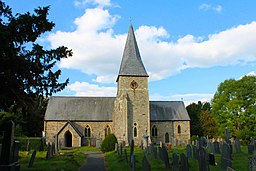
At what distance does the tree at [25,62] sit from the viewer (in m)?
10.2

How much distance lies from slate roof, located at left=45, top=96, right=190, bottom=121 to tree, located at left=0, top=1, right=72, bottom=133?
Result: 92.8 feet

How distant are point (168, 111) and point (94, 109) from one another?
11.4 metres

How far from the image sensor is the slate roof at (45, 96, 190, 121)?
1565 inches

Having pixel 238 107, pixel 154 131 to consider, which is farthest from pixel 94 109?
pixel 238 107

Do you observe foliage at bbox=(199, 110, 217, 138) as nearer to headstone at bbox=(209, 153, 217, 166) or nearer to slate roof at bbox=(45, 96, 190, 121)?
slate roof at bbox=(45, 96, 190, 121)

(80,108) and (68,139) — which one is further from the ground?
(80,108)

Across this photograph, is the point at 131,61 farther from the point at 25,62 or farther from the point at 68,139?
the point at 25,62

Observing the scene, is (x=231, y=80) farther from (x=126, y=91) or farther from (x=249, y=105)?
(x=126, y=91)

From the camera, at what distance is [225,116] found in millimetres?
39094

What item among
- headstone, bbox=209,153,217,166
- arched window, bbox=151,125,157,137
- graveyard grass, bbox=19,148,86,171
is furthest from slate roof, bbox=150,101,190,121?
headstone, bbox=209,153,217,166

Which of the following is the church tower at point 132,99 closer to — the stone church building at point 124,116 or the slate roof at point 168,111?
the stone church building at point 124,116

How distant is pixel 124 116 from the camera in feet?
114

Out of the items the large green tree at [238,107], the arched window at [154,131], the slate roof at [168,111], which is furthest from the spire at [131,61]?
the large green tree at [238,107]

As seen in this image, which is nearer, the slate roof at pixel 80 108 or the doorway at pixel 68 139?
the doorway at pixel 68 139
